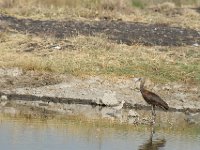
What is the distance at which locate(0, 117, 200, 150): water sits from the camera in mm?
13383

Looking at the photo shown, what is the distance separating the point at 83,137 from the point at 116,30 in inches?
522

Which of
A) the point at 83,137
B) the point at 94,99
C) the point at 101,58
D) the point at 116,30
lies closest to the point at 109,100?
the point at 94,99

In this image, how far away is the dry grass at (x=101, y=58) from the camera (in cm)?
2011

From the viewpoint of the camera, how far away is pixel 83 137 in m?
14.3

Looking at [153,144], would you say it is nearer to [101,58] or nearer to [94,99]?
[94,99]

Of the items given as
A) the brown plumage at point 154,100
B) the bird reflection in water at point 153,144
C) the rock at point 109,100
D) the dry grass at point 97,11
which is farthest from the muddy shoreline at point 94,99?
the dry grass at point 97,11

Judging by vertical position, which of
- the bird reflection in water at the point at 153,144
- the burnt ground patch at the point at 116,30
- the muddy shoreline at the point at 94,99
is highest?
the burnt ground patch at the point at 116,30

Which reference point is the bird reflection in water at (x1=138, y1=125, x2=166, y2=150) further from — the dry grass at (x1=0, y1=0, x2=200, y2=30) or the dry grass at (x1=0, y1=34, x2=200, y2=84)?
the dry grass at (x1=0, y1=0, x2=200, y2=30)

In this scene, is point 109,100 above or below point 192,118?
above

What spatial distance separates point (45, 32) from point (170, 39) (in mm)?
4302

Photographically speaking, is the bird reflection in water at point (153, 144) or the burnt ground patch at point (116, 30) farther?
the burnt ground patch at point (116, 30)

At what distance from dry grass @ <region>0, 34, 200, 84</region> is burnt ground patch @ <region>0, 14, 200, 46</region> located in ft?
4.04

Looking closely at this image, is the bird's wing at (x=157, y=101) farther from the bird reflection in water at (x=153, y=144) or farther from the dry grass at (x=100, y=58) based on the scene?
the dry grass at (x=100, y=58)

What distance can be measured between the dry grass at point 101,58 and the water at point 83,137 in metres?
4.43
